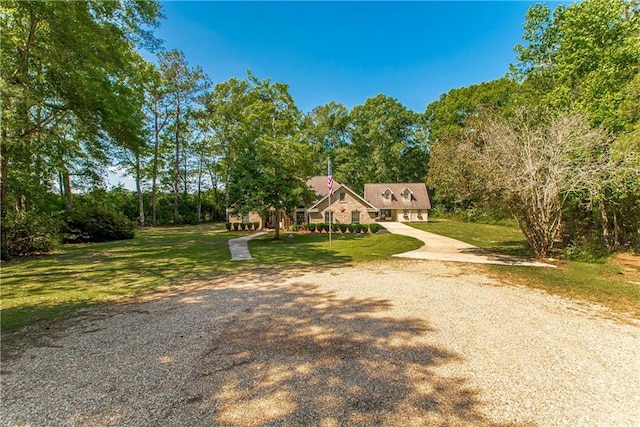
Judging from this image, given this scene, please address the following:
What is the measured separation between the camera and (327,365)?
3.68 meters

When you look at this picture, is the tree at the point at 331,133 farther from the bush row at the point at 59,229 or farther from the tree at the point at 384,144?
the bush row at the point at 59,229

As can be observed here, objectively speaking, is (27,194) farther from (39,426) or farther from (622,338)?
(622,338)

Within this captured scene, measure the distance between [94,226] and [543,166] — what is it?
2359cm

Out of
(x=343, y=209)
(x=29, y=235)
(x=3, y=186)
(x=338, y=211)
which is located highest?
(x=3, y=186)

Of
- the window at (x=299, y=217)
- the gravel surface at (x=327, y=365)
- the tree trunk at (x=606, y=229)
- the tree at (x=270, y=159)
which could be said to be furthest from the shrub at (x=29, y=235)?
the tree trunk at (x=606, y=229)

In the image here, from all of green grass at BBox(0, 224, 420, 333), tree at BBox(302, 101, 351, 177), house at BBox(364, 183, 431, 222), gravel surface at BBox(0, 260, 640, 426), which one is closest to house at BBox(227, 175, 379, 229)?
house at BBox(364, 183, 431, 222)

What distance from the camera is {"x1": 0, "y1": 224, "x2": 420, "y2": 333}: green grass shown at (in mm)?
6023

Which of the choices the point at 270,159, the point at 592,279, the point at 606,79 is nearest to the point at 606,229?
the point at 606,79

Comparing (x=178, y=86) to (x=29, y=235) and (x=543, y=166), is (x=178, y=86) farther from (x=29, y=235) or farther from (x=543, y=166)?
(x=543, y=166)

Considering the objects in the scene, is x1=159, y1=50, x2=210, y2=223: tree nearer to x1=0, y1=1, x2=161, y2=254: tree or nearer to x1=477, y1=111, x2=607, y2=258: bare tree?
x1=0, y1=1, x2=161, y2=254: tree

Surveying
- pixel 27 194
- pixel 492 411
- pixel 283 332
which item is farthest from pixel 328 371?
pixel 27 194

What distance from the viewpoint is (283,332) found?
4703 millimetres

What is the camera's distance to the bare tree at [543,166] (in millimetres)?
9984

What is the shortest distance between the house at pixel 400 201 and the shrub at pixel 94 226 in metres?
26.3
